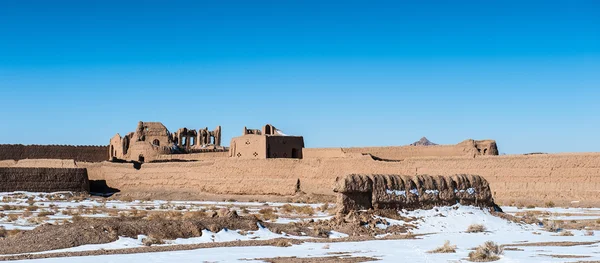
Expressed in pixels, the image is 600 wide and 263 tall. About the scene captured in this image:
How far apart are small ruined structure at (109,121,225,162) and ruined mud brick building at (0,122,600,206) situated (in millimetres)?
149

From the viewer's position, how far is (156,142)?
206ft

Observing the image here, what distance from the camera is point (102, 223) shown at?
18.3 m

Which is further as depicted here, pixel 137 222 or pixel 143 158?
pixel 143 158

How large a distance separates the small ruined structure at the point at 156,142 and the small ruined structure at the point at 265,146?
10.1m

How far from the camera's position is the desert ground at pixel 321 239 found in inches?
606

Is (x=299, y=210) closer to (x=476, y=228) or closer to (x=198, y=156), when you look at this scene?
(x=476, y=228)

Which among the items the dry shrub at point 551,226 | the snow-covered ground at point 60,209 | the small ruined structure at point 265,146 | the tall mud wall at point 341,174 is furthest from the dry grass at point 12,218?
the small ruined structure at point 265,146

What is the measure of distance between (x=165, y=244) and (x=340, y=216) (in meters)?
5.60

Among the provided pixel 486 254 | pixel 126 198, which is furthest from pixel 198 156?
pixel 486 254

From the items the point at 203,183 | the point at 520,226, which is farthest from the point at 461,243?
the point at 203,183

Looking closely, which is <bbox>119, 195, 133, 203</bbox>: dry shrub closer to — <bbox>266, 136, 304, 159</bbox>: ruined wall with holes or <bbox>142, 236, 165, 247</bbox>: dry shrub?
<bbox>266, 136, 304, 159</bbox>: ruined wall with holes

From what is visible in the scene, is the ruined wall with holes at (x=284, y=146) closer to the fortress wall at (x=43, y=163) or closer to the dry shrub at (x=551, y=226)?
the fortress wall at (x=43, y=163)

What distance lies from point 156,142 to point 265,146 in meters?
19.2

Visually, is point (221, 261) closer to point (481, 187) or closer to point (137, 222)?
point (137, 222)
